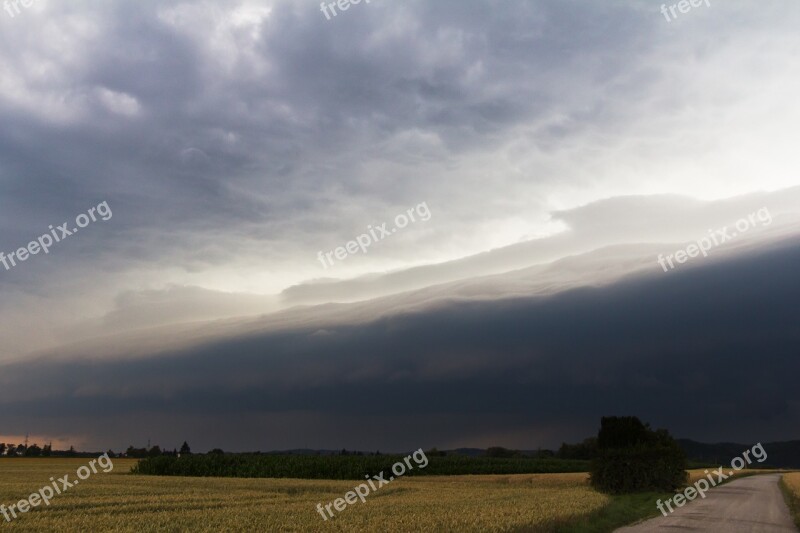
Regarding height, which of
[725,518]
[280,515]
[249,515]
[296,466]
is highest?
[249,515]

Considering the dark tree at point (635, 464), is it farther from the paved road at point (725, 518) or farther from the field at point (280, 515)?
the field at point (280, 515)

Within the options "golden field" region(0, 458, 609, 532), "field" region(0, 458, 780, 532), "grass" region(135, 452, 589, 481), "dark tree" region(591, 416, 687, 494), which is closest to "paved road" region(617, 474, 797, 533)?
"field" region(0, 458, 780, 532)

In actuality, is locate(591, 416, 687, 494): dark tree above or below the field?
below

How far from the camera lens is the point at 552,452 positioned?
18688 cm

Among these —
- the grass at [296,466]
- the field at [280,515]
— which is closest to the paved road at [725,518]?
the field at [280,515]

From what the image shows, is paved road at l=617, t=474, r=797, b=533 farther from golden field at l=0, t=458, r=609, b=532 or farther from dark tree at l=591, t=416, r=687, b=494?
dark tree at l=591, t=416, r=687, b=494

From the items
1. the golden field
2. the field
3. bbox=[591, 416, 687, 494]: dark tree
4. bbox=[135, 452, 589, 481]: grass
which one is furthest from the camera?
bbox=[135, 452, 589, 481]: grass

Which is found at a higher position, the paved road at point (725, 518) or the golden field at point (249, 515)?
the golden field at point (249, 515)

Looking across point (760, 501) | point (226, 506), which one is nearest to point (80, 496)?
point (226, 506)

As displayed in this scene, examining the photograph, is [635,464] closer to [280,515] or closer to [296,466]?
[280,515]

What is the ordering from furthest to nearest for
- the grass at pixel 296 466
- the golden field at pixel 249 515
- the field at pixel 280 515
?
the grass at pixel 296 466
the field at pixel 280 515
the golden field at pixel 249 515

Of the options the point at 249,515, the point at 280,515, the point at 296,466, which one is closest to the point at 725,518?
the point at 280,515

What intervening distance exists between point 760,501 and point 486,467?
53.7 metres

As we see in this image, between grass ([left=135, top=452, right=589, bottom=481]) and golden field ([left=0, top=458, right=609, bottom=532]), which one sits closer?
golden field ([left=0, top=458, right=609, bottom=532])
